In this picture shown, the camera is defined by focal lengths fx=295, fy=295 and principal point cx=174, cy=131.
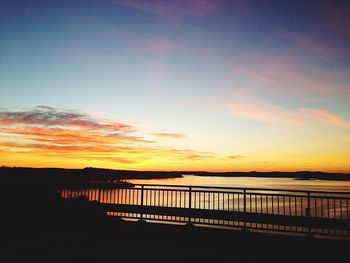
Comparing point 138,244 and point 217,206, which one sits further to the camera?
point 217,206

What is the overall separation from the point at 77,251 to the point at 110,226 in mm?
3557

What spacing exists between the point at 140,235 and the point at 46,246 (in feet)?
Answer: 9.06

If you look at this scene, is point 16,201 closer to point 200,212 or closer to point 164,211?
point 164,211

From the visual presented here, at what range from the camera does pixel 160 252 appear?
7.07 meters

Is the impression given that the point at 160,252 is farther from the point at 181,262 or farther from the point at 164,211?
the point at 164,211

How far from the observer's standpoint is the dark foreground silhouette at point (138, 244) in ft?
21.7

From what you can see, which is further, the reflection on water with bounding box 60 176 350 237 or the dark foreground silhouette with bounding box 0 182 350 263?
the reflection on water with bounding box 60 176 350 237

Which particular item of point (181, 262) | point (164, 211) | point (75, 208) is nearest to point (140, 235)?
point (164, 211)

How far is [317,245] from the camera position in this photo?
776 centimetres

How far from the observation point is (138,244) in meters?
7.91

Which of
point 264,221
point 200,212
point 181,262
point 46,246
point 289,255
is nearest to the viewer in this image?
point 181,262

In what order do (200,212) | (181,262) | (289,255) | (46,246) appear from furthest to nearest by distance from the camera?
(200,212), (46,246), (289,255), (181,262)

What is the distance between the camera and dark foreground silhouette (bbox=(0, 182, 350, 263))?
260 inches

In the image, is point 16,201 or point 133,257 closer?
point 133,257
